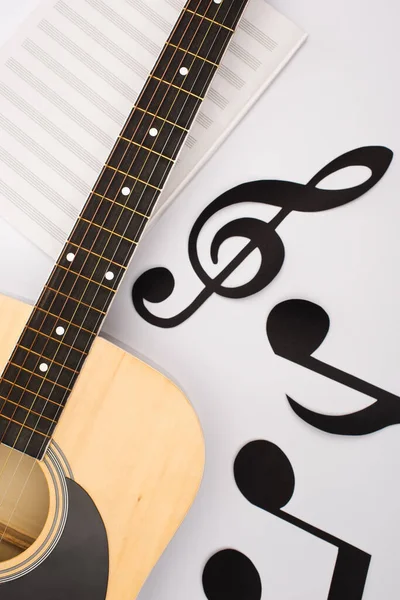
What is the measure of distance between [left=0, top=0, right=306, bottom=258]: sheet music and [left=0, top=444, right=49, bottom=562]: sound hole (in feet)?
1.24

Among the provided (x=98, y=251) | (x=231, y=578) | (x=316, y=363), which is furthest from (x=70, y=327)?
(x=231, y=578)

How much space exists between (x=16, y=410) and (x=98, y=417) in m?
0.13

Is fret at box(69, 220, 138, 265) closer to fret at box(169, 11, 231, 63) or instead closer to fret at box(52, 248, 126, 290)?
fret at box(52, 248, 126, 290)

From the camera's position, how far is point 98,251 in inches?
34.7

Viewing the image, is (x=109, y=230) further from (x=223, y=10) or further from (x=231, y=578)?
(x=231, y=578)

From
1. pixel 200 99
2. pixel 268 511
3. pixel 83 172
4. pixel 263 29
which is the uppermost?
pixel 263 29

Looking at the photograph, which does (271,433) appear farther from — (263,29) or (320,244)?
(263,29)

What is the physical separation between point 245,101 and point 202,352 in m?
0.50

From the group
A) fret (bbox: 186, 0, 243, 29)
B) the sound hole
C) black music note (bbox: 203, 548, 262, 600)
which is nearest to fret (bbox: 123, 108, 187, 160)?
fret (bbox: 186, 0, 243, 29)

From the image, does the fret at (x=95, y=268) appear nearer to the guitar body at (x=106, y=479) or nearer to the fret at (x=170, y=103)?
the guitar body at (x=106, y=479)

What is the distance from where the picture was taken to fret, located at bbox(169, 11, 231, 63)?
91cm

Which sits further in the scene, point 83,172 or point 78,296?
point 83,172

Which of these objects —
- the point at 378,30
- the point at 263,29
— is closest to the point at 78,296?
the point at 263,29

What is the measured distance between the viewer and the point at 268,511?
103cm
